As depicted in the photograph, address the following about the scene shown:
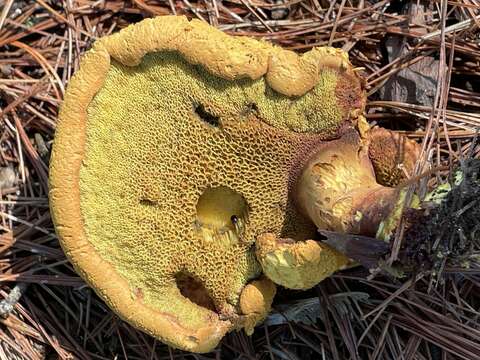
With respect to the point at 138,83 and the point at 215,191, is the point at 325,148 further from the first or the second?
the point at 138,83

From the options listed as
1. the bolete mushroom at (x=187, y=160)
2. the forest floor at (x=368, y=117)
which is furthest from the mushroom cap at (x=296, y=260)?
the forest floor at (x=368, y=117)

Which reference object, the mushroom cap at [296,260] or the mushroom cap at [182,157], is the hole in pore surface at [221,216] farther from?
the mushroom cap at [296,260]

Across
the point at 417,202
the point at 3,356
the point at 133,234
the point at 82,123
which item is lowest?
the point at 3,356

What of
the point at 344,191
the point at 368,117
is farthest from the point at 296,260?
the point at 368,117

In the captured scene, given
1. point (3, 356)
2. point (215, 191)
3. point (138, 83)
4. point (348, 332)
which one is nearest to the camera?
point (138, 83)

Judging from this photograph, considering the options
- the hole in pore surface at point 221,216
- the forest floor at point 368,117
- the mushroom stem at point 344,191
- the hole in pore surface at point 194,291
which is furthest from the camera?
the forest floor at point 368,117

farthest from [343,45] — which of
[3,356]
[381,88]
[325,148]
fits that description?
[3,356]

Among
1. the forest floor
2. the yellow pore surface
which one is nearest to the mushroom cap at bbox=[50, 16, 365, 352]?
the yellow pore surface
